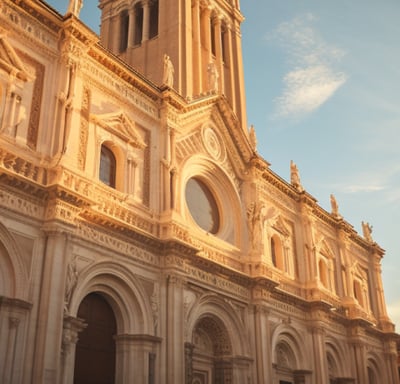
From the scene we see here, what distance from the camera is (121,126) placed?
19.5 metres

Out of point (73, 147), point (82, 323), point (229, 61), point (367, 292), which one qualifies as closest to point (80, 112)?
point (73, 147)

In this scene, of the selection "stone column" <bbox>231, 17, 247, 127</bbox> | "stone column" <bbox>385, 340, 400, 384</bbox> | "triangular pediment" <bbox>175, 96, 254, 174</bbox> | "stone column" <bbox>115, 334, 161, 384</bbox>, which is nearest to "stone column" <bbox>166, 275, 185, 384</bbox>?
"stone column" <bbox>115, 334, 161, 384</bbox>

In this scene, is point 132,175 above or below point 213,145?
below

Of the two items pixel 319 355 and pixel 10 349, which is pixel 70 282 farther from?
pixel 319 355

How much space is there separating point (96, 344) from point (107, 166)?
5.77 meters

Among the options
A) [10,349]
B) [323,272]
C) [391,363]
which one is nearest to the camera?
[10,349]

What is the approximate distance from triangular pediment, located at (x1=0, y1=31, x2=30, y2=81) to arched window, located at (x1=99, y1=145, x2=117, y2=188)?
145 inches

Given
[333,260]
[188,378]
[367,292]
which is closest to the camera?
[188,378]

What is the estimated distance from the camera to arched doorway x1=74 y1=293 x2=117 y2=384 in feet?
52.8

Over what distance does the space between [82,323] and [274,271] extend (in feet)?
37.8

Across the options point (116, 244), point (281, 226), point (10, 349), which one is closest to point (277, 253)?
point (281, 226)

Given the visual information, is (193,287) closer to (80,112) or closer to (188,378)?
(188,378)

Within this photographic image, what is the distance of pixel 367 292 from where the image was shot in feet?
115

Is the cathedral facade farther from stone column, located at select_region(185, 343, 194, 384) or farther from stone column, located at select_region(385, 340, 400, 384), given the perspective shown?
stone column, located at select_region(385, 340, 400, 384)
